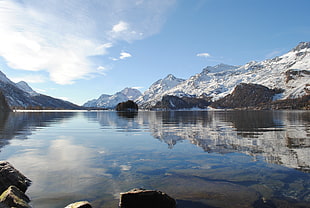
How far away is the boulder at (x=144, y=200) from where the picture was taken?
11.5m

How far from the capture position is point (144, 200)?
11594mm

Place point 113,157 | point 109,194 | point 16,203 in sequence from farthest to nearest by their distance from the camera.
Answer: point 113,157, point 109,194, point 16,203

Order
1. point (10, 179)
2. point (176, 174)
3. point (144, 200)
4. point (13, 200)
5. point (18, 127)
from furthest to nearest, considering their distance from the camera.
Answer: point (18, 127), point (176, 174), point (10, 179), point (144, 200), point (13, 200)

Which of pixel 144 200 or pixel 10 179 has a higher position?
pixel 10 179

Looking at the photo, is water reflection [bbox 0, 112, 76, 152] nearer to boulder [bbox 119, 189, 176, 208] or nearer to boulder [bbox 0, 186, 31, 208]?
boulder [bbox 0, 186, 31, 208]

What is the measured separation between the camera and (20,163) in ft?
66.8

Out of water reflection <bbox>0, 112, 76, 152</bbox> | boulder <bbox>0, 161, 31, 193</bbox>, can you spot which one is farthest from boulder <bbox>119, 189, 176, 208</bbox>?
water reflection <bbox>0, 112, 76, 152</bbox>

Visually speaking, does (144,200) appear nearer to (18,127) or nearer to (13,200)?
(13,200)

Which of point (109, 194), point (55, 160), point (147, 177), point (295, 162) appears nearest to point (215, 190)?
point (147, 177)

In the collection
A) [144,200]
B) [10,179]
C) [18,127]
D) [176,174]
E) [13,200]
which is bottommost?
[176,174]

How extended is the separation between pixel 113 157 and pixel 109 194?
9.77 meters

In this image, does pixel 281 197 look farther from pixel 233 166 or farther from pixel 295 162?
pixel 295 162

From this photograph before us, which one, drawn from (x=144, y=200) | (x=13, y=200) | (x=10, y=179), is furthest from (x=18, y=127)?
(x=144, y=200)

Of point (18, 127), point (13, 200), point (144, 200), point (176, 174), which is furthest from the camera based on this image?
point (18, 127)
